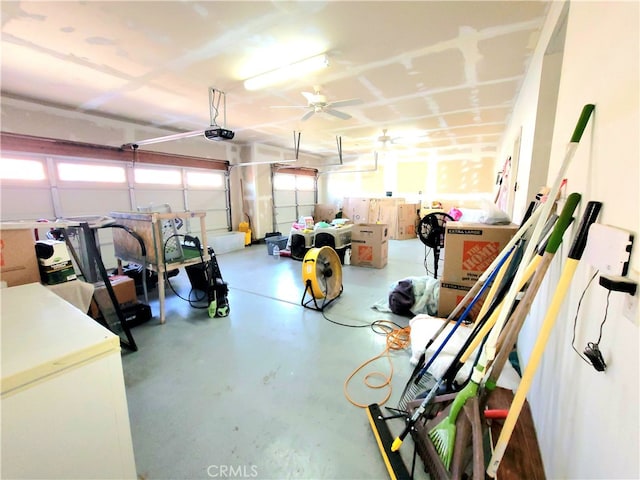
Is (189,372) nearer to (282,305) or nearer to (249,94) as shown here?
(282,305)

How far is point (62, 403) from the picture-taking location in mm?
755

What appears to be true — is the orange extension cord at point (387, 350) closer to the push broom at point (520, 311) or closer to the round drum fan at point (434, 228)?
the push broom at point (520, 311)

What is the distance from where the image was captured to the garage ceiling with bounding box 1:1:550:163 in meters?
1.98

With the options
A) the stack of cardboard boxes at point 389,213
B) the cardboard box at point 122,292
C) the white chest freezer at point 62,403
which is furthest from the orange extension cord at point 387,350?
the stack of cardboard boxes at point 389,213

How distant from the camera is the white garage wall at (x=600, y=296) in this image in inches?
26.4

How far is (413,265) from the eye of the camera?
16.4 feet

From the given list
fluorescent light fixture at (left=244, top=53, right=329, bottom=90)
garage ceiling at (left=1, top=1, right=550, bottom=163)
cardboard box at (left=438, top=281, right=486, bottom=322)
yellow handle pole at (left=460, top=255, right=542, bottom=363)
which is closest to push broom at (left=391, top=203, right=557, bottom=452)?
yellow handle pole at (left=460, top=255, right=542, bottom=363)

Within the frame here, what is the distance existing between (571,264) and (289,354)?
6.58 feet

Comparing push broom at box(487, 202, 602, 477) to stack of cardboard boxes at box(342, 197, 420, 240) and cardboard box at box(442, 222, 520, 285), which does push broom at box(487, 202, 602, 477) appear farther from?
stack of cardboard boxes at box(342, 197, 420, 240)

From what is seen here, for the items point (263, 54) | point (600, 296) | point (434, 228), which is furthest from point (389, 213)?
point (600, 296)

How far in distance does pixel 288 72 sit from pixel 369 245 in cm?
308

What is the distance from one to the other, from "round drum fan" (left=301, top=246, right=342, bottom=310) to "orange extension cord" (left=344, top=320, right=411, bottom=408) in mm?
721

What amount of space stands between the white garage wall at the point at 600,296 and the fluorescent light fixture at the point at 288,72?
1976 mm

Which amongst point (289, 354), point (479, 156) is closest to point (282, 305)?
point (289, 354)
